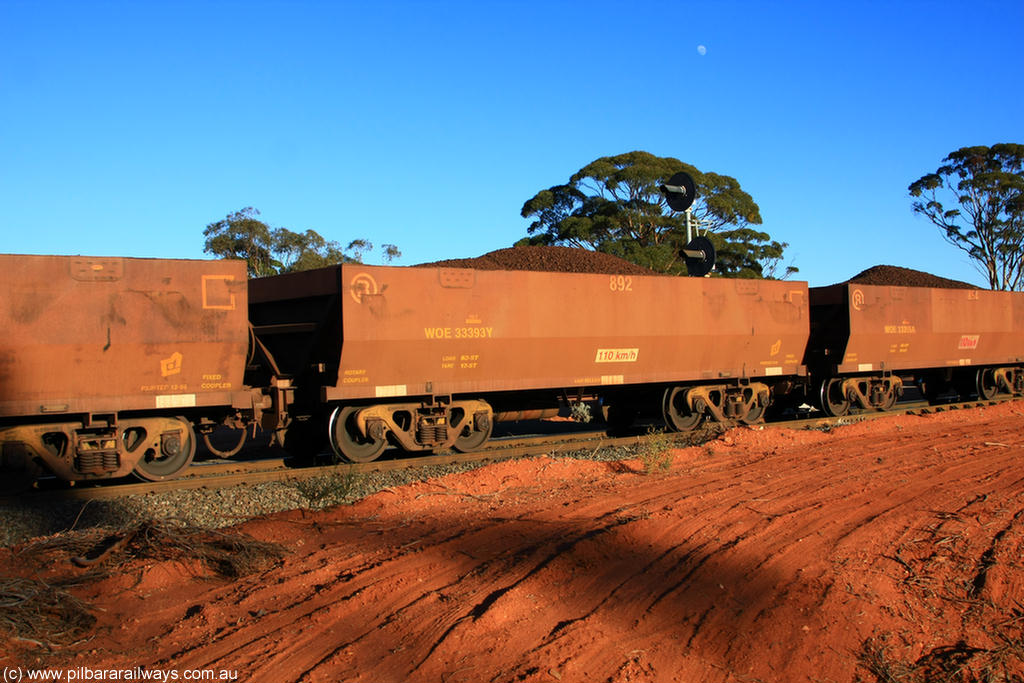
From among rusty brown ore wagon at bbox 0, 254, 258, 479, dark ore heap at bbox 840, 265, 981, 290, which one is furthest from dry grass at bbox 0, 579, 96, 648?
dark ore heap at bbox 840, 265, 981, 290

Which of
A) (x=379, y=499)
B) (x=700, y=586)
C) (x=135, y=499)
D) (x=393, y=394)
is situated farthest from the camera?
(x=393, y=394)

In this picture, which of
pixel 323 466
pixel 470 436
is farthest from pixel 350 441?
pixel 470 436

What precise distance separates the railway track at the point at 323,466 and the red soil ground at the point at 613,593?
250 centimetres

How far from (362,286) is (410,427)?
2361 millimetres

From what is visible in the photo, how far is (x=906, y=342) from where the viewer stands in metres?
17.7

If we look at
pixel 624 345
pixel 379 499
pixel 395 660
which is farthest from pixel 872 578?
pixel 624 345

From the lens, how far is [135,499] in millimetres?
8977

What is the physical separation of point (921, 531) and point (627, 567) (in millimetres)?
2735

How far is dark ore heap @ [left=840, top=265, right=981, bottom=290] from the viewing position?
1521 inches

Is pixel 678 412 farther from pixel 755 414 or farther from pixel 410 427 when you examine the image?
pixel 410 427

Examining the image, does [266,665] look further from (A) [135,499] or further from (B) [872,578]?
(A) [135,499]

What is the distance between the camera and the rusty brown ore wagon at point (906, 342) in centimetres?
1664

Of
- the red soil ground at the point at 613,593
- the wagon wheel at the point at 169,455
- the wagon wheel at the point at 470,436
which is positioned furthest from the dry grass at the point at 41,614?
the wagon wheel at the point at 470,436

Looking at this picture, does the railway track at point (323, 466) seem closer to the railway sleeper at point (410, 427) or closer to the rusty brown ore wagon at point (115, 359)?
the railway sleeper at point (410, 427)
